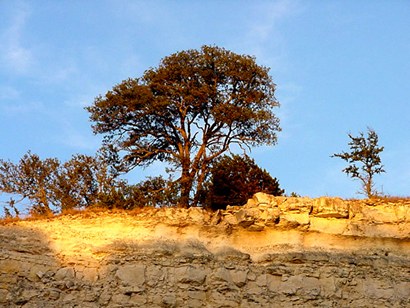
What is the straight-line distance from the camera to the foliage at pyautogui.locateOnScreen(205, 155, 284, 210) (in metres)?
26.3

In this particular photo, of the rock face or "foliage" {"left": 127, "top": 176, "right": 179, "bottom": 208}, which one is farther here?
"foliage" {"left": 127, "top": 176, "right": 179, "bottom": 208}

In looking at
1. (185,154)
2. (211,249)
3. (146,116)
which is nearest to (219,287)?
(211,249)

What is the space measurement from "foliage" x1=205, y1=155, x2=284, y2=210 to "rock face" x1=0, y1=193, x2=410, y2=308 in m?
4.04

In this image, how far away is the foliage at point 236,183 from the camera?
26.3m

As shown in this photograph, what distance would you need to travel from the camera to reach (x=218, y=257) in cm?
2086

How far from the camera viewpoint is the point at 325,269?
20.6 meters

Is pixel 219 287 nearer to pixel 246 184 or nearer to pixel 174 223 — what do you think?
pixel 174 223

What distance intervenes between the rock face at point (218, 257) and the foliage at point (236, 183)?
4045 mm

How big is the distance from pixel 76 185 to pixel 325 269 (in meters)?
13.0

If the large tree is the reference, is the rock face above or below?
below

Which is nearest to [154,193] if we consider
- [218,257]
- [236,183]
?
[236,183]

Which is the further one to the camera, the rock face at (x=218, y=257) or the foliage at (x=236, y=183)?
the foliage at (x=236, y=183)

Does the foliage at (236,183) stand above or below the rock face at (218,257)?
above

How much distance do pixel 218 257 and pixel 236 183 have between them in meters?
6.35
